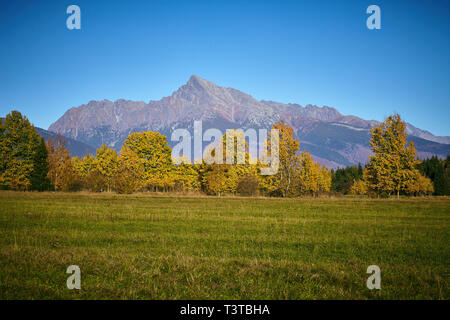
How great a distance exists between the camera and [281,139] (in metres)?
49.7

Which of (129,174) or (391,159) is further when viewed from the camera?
(129,174)

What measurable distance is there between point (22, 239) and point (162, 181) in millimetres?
50021

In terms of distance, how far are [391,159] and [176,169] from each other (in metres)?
41.6

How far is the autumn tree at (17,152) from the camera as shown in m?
55.4

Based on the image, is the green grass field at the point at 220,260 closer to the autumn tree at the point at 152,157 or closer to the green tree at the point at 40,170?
the autumn tree at the point at 152,157

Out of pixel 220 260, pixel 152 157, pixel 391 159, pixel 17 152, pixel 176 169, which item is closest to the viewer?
pixel 220 260

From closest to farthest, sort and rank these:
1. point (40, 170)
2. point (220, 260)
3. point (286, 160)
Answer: point (220, 260) < point (286, 160) < point (40, 170)

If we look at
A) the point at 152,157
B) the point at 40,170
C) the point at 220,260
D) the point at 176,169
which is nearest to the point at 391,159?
the point at 176,169

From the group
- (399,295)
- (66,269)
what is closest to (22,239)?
(66,269)

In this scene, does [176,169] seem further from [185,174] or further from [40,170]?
[40,170]

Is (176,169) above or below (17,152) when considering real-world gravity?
below

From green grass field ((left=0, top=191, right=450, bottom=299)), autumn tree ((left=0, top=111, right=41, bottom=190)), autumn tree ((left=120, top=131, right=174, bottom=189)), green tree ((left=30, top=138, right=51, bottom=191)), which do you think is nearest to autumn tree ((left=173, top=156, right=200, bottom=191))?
autumn tree ((left=120, top=131, right=174, bottom=189))

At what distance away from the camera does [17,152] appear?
187 ft

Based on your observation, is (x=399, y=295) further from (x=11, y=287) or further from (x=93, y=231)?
(x=93, y=231)
